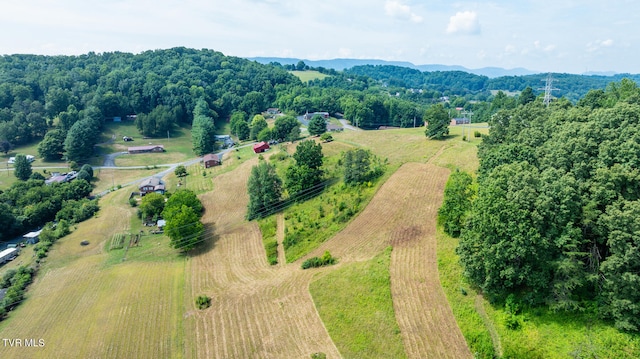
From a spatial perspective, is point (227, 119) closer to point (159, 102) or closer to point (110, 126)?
point (159, 102)

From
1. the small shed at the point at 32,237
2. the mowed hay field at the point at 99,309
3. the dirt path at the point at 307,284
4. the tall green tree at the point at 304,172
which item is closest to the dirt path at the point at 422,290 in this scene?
the dirt path at the point at 307,284

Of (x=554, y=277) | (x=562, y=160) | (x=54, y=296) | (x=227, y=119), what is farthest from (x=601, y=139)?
(x=227, y=119)

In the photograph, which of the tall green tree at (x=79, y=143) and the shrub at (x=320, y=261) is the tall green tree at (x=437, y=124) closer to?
the shrub at (x=320, y=261)

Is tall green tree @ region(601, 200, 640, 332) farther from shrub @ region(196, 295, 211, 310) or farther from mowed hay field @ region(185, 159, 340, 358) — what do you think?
shrub @ region(196, 295, 211, 310)

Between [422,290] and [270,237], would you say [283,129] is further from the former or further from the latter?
[422,290]

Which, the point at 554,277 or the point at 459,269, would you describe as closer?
the point at 554,277

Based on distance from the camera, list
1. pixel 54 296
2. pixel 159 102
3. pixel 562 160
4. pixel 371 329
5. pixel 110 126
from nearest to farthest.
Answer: pixel 371 329
pixel 562 160
pixel 54 296
pixel 110 126
pixel 159 102
